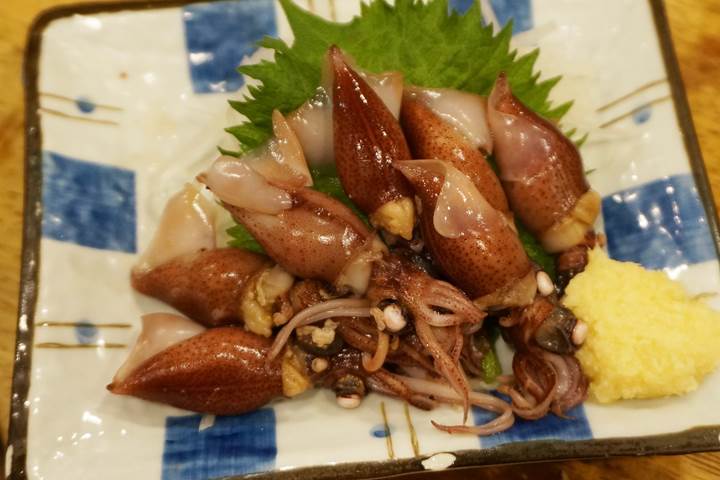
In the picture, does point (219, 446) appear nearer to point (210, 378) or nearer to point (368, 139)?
point (210, 378)

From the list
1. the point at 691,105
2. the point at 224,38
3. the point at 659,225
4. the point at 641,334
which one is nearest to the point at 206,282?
the point at 224,38

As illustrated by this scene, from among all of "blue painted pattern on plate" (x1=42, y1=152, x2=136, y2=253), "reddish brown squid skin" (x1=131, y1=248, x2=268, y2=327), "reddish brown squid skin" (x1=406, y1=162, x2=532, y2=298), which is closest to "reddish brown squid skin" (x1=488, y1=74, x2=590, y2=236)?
"reddish brown squid skin" (x1=406, y1=162, x2=532, y2=298)

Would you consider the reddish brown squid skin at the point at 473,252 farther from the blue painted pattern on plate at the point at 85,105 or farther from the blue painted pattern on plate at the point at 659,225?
the blue painted pattern on plate at the point at 85,105

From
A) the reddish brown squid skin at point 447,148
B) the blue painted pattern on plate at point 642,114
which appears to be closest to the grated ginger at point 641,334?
the reddish brown squid skin at point 447,148

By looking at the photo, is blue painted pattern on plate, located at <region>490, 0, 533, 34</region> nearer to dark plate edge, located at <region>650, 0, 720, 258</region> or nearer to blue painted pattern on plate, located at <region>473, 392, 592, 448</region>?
dark plate edge, located at <region>650, 0, 720, 258</region>

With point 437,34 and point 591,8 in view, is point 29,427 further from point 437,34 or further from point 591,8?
point 591,8
